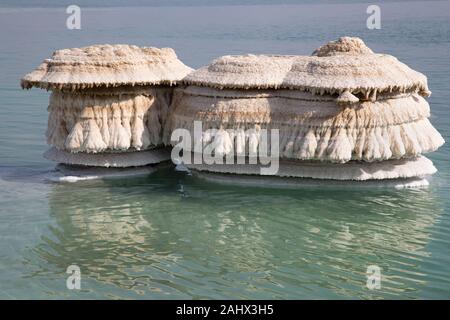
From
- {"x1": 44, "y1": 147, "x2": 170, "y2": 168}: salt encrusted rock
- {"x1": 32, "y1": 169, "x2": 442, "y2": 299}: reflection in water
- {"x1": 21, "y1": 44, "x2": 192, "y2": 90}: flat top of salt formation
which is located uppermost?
{"x1": 21, "y1": 44, "x2": 192, "y2": 90}: flat top of salt formation

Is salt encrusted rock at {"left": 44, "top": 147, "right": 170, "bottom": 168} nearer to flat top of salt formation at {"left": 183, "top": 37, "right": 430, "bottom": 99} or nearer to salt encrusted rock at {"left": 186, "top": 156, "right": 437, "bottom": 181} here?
flat top of salt formation at {"left": 183, "top": 37, "right": 430, "bottom": 99}

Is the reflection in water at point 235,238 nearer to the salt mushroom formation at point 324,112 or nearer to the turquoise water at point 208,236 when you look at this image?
the turquoise water at point 208,236

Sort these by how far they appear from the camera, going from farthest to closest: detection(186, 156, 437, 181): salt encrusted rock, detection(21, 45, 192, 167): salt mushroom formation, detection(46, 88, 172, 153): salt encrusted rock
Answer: detection(46, 88, 172, 153): salt encrusted rock → detection(21, 45, 192, 167): salt mushroom formation → detection(186, 156, 437, 181): salt encrusted rock

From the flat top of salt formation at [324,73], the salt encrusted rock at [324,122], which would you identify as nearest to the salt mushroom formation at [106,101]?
the flat top of salt formation at [324,73]

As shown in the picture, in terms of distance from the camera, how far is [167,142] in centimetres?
1393

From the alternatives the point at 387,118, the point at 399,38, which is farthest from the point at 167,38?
the point at 387,118

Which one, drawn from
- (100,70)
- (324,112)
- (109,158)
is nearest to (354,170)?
(324,112)

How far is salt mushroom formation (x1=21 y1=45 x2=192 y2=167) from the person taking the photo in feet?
43.4

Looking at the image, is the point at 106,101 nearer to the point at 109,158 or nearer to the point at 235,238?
the point at 109,158

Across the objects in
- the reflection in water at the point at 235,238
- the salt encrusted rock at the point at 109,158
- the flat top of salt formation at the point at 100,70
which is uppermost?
the flat top of salt formation at the point at 100,70

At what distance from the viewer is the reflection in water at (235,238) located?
9.52 meters

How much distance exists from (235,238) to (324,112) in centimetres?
267

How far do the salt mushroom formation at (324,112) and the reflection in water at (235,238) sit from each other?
484mm

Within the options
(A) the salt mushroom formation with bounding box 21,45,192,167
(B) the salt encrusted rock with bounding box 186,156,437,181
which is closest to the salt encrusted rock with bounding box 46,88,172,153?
(A) the salt mushroom formation with bounding box 21,45,192,167
